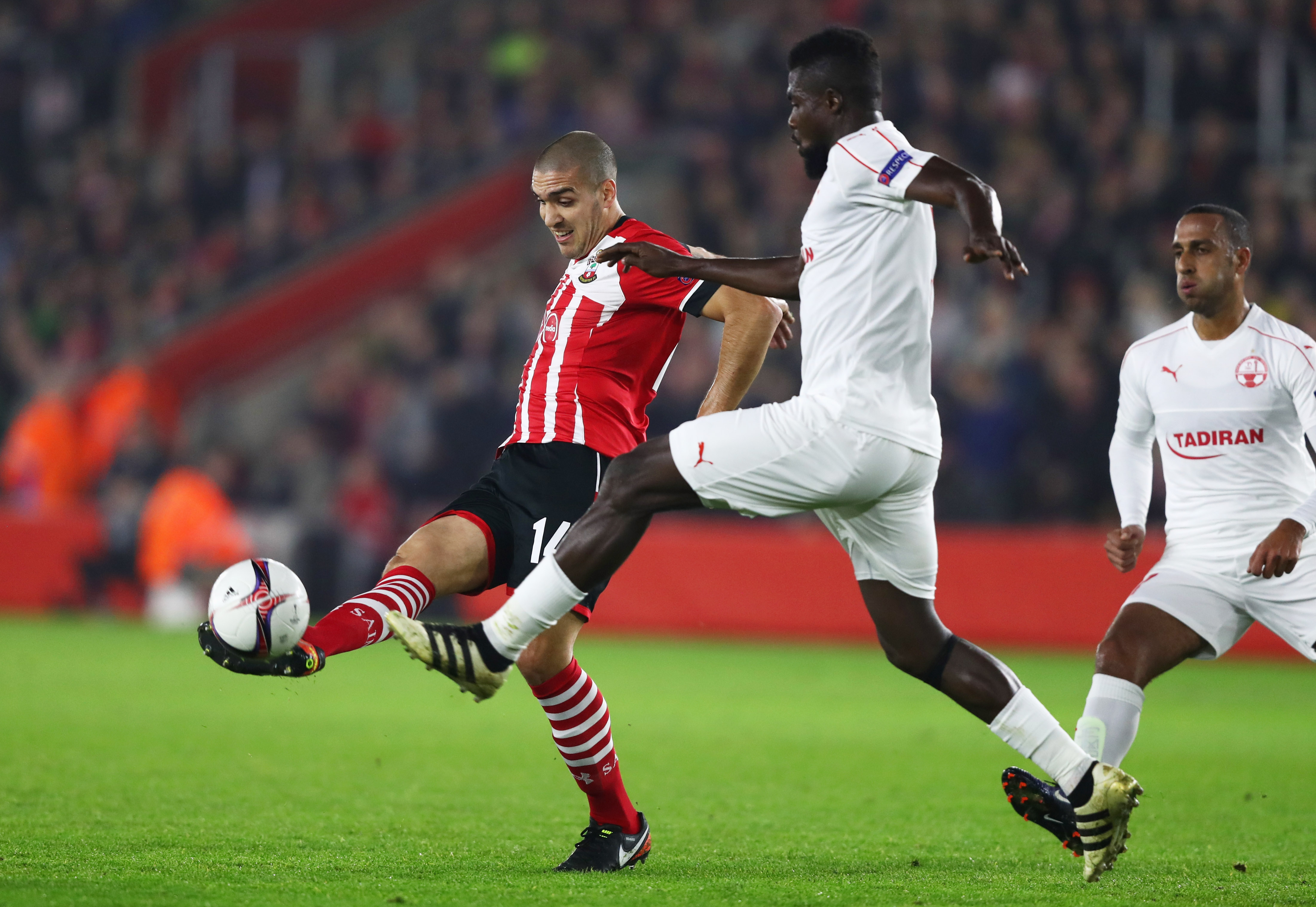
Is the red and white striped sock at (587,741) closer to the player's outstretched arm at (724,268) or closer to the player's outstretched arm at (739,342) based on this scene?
the player's outstretched arm at (739,342)

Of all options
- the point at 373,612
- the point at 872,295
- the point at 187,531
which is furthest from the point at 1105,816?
the point at 187,531

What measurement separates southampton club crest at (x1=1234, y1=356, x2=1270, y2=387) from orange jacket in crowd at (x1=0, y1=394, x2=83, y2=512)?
47.3 ft

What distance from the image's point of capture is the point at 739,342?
536cm

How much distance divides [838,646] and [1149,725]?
16.5 ft

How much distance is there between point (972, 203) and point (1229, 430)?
1.95m

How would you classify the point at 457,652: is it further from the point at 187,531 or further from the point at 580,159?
the point at 187,531

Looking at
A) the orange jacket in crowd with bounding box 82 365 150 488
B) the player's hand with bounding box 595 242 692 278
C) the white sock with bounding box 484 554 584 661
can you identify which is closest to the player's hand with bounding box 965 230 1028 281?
the player's hand with bounding box 595 242 692 278

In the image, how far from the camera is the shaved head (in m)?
5.52

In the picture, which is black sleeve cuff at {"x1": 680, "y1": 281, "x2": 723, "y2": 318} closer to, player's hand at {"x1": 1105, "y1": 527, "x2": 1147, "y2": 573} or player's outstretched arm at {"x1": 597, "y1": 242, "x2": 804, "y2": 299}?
player's outstretched arm at {"x1": 597, "y1": 242, "x2": 804, "y2": 299}

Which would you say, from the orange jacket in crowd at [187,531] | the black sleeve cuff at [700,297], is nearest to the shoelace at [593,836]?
the black sleeve cuff at [700,297]

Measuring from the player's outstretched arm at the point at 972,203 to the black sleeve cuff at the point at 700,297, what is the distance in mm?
1123

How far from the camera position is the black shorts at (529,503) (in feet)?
17.4

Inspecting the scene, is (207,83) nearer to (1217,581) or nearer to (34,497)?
(34,497)

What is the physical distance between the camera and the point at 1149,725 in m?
9.59
